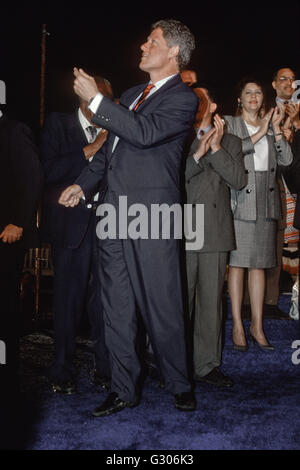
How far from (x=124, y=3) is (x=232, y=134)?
280 cm

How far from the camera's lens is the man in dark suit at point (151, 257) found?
6.60 feet

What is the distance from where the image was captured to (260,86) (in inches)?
122

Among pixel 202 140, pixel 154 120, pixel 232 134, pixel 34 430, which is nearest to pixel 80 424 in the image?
pixel 34 430

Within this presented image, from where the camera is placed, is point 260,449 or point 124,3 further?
point 124,3

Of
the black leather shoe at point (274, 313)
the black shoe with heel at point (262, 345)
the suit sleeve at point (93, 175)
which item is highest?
the suit sleeve at point (93, 175)

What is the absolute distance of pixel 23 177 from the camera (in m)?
2.36

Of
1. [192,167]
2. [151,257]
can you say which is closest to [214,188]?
[192,167]

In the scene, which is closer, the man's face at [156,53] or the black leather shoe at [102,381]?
the man's face at [156,53]

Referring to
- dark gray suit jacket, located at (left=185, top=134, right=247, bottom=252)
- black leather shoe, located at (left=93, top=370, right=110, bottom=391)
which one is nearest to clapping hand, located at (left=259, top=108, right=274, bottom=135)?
dark gray suit jacket, located at (left=185, top=134, right=247, bottom=252)

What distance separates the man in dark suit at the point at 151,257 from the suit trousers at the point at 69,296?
265 millimetres

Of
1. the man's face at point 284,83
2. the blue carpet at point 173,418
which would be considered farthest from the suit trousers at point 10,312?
the man's face at point 284,83

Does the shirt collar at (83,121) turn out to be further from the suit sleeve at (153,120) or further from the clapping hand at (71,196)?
the suit sleeve at (153,120)

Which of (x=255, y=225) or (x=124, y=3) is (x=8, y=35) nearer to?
(x=124, y=3)

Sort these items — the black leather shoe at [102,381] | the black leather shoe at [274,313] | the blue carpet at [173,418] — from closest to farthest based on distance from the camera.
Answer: the blue carpet at [173,418] < the black leather shoe at [102,381] < the black leather shoe at [274,313]
